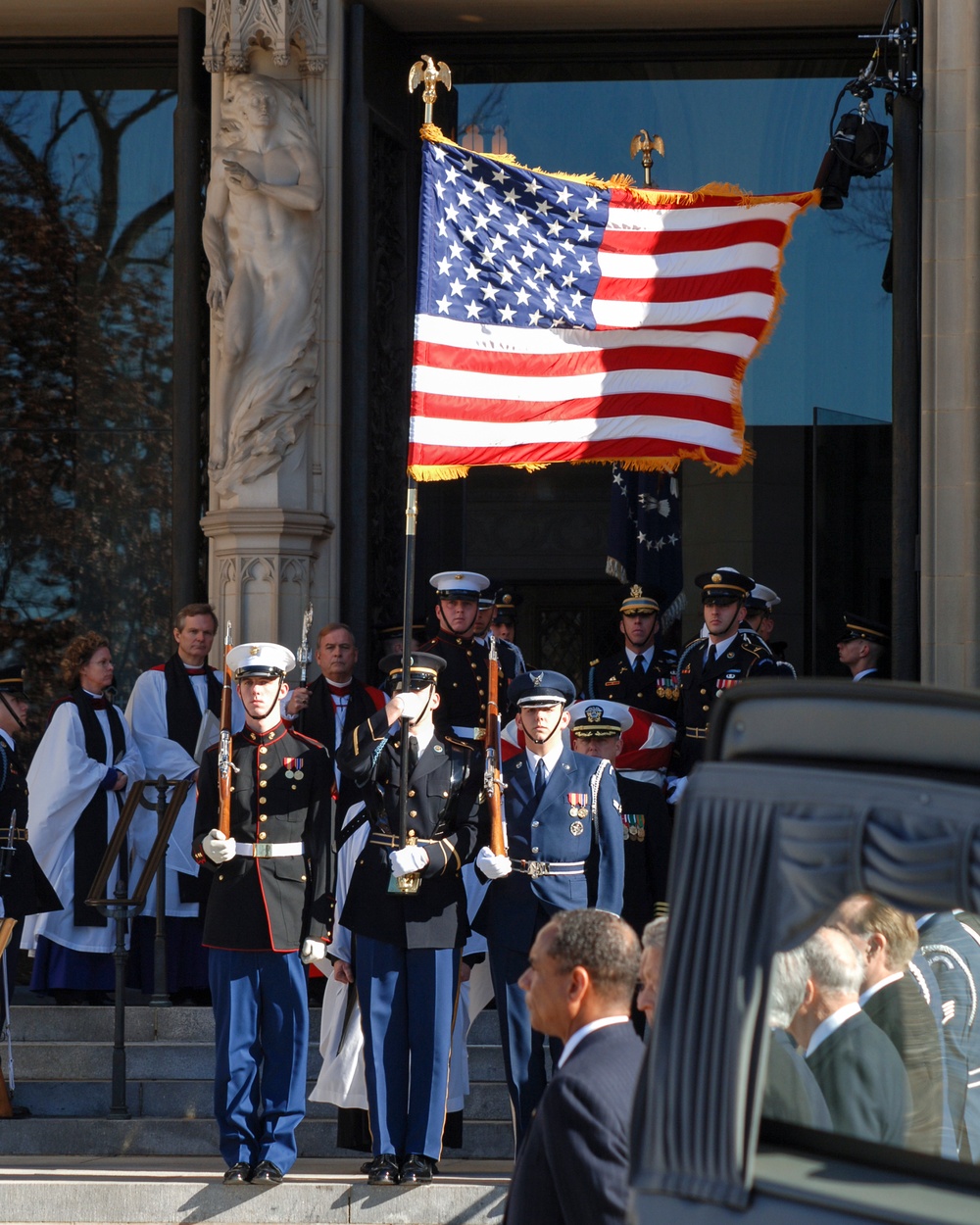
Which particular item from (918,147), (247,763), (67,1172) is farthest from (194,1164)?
(918,147)

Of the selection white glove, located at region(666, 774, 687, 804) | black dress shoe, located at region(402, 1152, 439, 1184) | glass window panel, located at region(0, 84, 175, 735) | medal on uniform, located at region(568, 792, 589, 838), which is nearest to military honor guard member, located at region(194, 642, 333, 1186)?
black dress shoe, located at region(402, 1152, 439, 1184)

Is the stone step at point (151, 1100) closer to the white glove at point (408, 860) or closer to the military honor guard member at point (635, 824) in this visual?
the military honor guard member at point (635, 824)

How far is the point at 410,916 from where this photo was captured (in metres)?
7.83

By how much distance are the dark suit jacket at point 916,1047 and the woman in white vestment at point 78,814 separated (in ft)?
24.3

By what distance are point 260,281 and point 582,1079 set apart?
8.20 meters

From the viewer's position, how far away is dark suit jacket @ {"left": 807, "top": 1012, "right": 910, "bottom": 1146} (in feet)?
8.69

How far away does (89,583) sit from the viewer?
13.2m

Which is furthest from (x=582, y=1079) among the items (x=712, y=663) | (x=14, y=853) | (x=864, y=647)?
(x=864, y=647)

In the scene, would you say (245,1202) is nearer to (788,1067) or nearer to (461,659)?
(461,659)

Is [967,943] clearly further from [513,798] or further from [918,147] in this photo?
[918,147]

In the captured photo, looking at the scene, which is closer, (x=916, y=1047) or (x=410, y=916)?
(x=916, y=1047)

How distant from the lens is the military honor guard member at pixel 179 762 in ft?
32.6

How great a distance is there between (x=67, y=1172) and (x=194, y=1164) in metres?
0.64

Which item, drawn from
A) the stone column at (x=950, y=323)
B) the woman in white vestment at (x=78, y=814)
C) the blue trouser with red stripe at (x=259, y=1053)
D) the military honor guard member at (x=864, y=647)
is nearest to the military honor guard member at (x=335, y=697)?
the woman in white vestment at (x=78, y=814)
